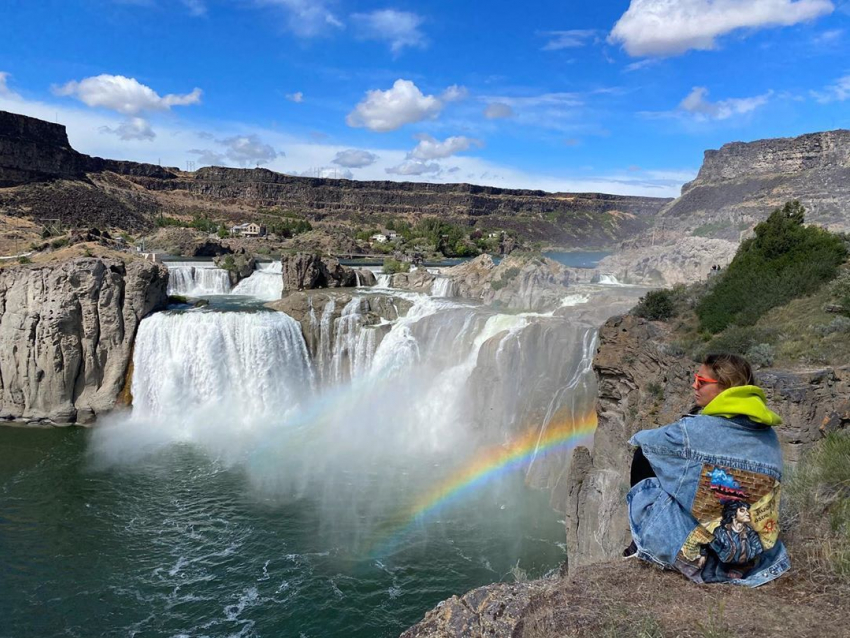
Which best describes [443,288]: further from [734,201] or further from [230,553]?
[734,201]

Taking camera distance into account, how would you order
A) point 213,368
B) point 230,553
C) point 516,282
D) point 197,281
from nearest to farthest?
point 230,553, point 213,368, point 516,282, point 197,281

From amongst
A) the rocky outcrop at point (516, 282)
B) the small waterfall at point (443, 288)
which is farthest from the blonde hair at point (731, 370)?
the small waterfall at point (443, 288)

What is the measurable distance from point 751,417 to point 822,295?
41.4 feet

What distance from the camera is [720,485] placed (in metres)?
3.08

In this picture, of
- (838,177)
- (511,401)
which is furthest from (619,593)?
(838,177)

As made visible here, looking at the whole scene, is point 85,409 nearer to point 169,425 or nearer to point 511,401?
→ point 169,425

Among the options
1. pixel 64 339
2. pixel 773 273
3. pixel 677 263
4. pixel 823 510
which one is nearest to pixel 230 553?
pixel 823 510

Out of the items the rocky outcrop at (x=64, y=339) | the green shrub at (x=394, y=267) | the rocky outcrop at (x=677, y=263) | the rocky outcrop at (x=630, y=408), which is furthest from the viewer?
the green shrub at (x=394, y=267)

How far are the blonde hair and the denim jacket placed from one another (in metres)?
0.11

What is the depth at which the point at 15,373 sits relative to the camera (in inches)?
842

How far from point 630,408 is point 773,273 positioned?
6534 mm

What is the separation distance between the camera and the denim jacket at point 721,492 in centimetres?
303

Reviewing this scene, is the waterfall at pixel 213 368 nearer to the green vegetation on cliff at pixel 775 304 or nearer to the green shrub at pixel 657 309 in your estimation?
the green shrub at pixel 657 309

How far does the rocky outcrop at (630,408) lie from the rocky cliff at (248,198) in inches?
3034
